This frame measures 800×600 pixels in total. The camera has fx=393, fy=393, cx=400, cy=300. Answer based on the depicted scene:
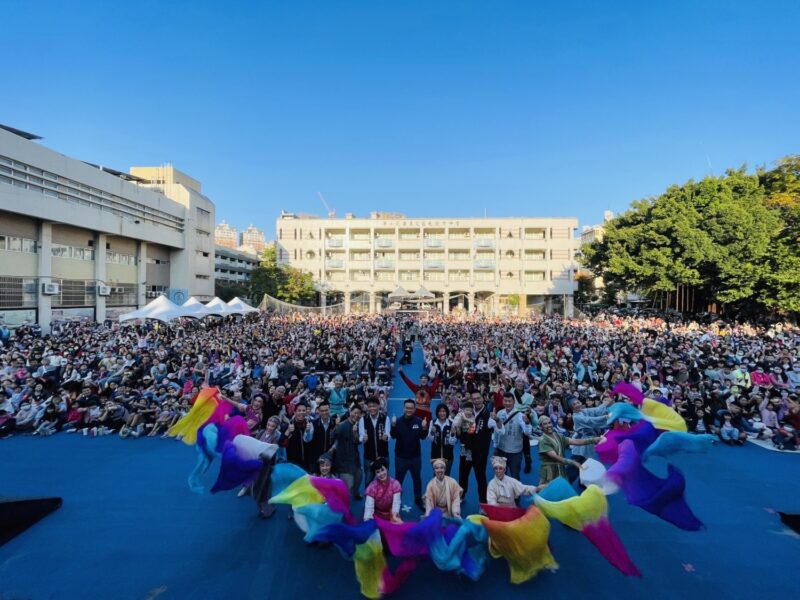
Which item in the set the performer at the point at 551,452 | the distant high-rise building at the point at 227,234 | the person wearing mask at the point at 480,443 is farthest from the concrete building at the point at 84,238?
the distant high-rise building at the point at 227,234

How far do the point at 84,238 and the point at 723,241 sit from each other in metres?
36.5

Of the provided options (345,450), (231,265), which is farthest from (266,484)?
(231,265)

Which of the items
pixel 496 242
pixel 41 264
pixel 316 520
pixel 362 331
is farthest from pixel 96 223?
pixel 496 242

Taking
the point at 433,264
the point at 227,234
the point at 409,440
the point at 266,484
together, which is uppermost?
the point at 227,234

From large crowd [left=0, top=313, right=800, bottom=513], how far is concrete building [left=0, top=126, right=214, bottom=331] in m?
4.65

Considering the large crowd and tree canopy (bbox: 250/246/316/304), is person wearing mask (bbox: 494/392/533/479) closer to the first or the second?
the large crowd

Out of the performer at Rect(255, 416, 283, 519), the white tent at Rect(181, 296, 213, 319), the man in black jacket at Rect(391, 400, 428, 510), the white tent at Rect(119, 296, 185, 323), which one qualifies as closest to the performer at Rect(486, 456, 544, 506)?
the man in black jacket at Rect(391, 400, 428, 510)

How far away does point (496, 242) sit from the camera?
41.2 m

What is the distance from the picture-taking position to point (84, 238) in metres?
23.4

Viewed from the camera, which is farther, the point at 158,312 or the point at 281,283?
the point at 281,283

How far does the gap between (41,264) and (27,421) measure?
1727 centimetres

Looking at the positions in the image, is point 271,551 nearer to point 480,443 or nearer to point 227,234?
point 480,443

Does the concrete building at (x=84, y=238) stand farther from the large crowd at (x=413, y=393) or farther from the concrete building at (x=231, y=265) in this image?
the concrete building at (x=231, y=265)

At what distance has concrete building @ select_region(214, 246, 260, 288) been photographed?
4849 centimetres
